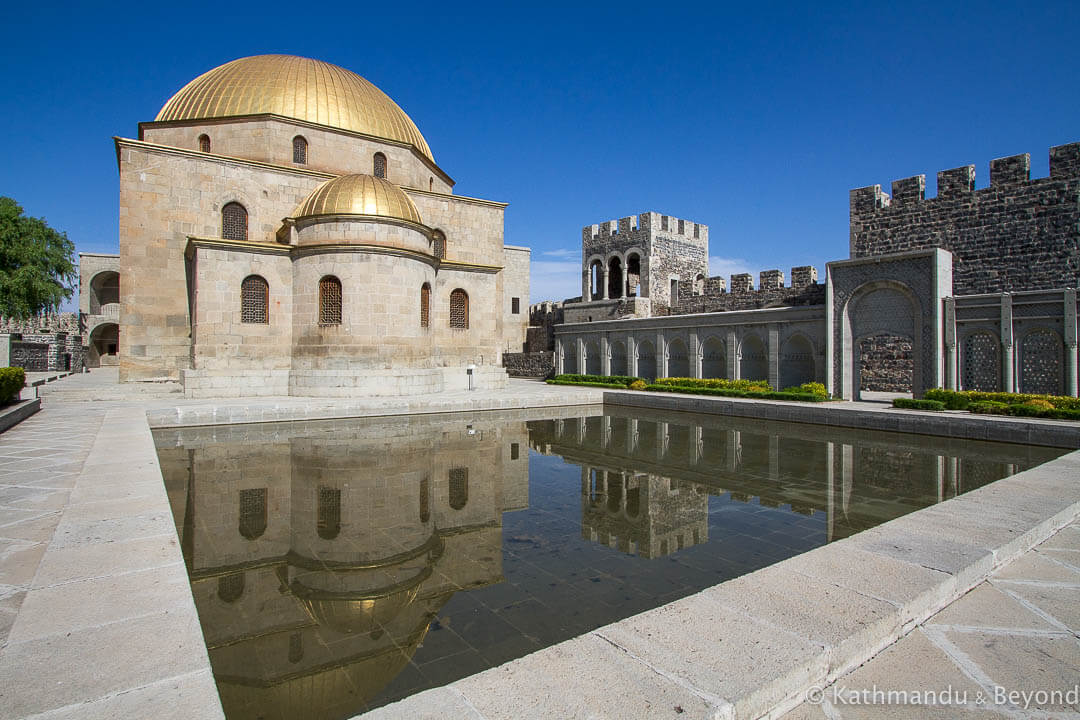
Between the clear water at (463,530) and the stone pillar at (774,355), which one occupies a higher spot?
the stone pillar at (774,355)

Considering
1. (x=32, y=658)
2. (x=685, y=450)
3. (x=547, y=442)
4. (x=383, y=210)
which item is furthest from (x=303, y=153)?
(x=32, y=658)

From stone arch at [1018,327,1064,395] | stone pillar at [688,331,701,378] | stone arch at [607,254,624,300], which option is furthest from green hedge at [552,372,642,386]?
stone arch at [1018,327,1064,395]

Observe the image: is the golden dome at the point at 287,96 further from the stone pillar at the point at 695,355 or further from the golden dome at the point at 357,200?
the stone pillar at the point at 695,355

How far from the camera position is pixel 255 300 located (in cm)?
1739

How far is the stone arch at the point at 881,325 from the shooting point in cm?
1564

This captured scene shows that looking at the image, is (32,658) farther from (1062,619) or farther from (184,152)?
(184,152)

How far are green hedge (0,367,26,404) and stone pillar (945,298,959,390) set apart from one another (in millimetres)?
22016

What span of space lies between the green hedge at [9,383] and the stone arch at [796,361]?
20743 millimetres

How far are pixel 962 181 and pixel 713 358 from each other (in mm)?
9511

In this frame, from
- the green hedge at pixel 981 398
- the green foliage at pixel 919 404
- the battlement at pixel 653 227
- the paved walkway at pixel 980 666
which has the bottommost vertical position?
the paved walkway at pixel 980 666

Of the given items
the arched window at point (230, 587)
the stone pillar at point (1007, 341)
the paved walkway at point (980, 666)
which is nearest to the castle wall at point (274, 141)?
the arched window at point (230, 587)

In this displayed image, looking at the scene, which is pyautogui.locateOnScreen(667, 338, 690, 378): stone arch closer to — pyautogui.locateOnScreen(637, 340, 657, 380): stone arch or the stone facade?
the stone facade

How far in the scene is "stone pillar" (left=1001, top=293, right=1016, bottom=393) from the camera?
14.0 meters

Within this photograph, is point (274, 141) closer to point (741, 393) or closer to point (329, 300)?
point (329, 300)
